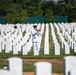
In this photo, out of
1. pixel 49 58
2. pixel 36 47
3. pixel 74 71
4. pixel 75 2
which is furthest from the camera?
pixel 75 2

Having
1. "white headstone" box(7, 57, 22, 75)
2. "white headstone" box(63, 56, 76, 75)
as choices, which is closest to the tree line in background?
"white headstone" box(63, 56, 76, 75)

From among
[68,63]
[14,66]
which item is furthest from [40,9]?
[14,66]

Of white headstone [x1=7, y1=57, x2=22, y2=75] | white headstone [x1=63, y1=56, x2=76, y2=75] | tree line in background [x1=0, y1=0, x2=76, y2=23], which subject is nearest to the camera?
white headstone [x1=7, y1=57, x2=22, y2=75]

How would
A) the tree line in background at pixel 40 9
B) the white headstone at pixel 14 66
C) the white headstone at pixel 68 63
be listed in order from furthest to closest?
1. the tree line in background at pixel 40 9
2. the white headstone at pixel 68 63
3. the white headstone at pixel 14 66

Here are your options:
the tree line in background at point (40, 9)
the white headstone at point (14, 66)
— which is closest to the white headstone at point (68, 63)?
the white headstone at point (14, 66)

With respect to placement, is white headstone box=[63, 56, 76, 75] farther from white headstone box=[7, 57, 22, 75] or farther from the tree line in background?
the tree line in background

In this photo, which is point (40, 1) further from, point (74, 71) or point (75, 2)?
point (74, 71)

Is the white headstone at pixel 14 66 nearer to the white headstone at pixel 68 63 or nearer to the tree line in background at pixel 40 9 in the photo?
the white headstone at pixel 68 63

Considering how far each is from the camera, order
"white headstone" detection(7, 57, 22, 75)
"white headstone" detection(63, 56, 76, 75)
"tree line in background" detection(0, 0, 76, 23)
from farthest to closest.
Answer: "tree line in background" detection(0, 0, 76, 23) → "white headstone" detection(63, 56, 76, 75) → "white headstone" detection(7, 57, 22, 75)

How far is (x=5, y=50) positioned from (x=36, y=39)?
6.32ft

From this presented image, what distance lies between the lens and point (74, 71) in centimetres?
778

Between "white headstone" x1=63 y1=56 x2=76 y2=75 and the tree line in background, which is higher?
the tree line in background

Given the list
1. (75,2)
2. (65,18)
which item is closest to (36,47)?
(65,18)

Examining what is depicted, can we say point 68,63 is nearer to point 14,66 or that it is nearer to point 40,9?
point 14,66
